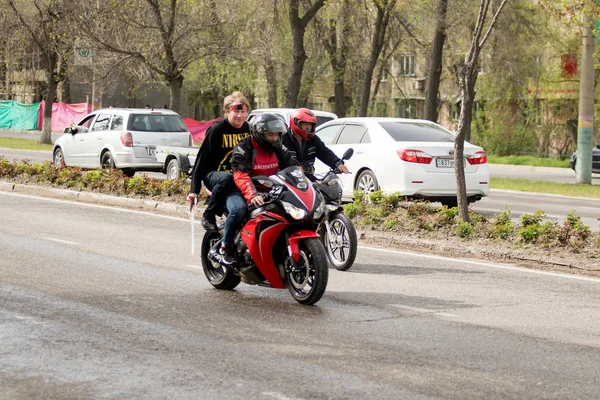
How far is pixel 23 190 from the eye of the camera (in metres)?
20.6

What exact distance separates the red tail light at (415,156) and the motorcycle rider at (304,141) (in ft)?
19.7

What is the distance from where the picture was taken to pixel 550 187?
27.6 m

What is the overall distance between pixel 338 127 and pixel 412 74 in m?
56.4

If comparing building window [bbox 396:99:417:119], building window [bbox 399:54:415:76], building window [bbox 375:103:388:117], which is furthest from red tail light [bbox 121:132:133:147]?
building window [bbox 399:54:415:76]

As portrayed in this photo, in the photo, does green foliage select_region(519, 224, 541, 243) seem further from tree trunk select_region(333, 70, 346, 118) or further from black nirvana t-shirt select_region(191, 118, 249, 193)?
tree trunk select_region(333, 70, 346, 118)

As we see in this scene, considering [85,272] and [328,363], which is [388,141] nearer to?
[85,272]

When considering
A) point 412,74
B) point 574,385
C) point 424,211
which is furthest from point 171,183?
point 412,74

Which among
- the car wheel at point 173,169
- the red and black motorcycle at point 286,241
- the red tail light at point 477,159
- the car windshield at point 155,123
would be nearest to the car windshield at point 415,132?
the red tail light at point 477,159

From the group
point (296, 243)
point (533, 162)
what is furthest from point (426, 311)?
point (533, 162)

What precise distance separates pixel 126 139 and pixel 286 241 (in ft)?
52.1

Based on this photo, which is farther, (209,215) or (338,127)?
(338,127)

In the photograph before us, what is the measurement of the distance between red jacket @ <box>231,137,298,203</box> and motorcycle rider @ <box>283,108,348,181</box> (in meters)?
1.79

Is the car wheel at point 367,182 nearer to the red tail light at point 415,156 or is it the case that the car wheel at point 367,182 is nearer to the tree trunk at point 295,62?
the red tail light at point 415,156

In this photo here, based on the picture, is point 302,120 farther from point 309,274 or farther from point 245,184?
point 309,274
